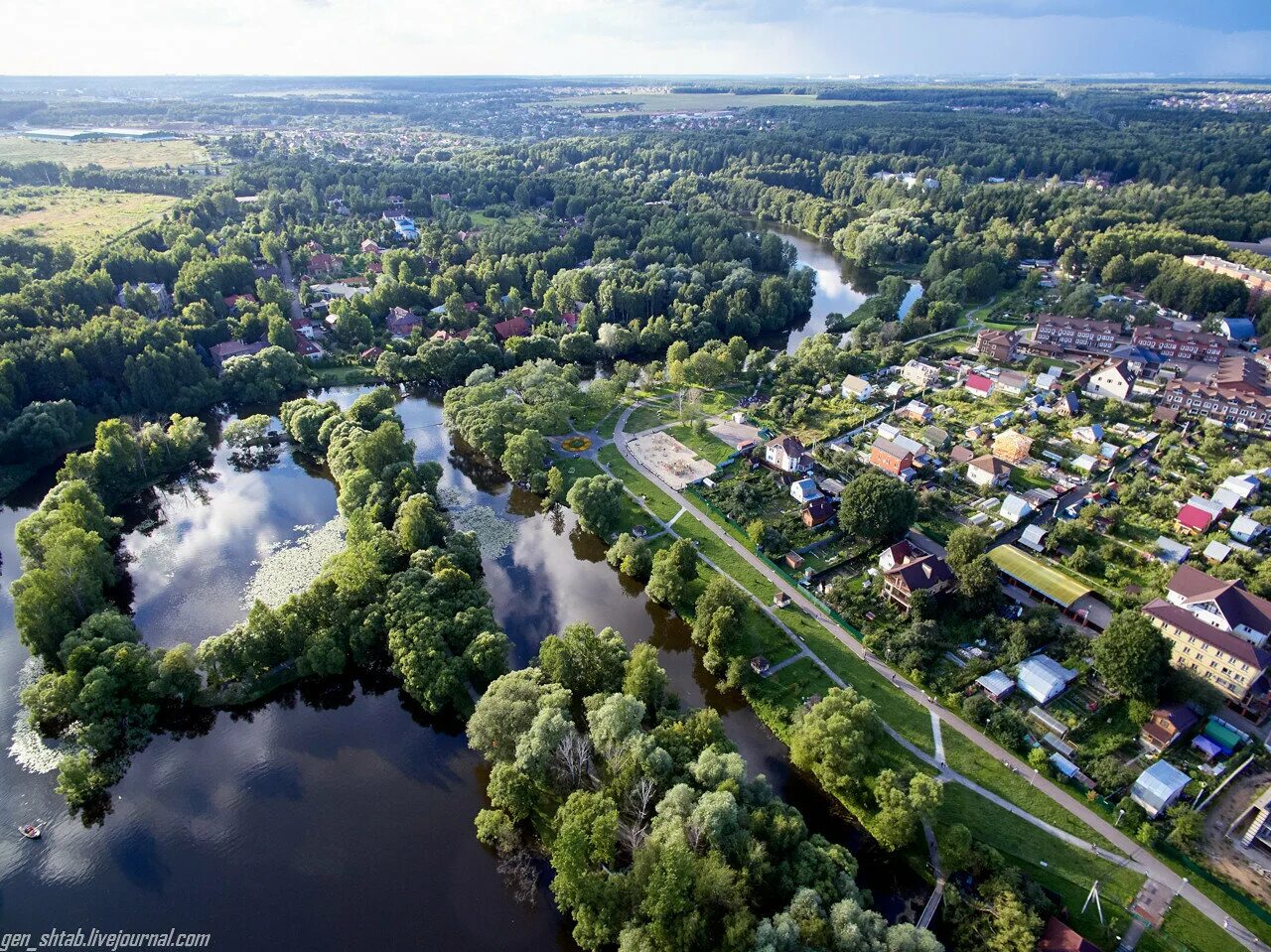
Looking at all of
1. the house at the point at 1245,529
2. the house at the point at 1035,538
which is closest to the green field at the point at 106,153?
the house at the point at 1035,538

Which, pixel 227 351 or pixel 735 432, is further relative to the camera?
pixel 227 351

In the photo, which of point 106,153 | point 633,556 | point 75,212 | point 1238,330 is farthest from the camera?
point 106,153

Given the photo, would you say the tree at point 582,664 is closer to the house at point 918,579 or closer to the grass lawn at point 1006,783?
the grass lawn at point 1006,783

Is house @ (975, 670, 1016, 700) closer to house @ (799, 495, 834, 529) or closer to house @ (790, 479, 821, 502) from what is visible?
house @ (799, 495, 834, 529)

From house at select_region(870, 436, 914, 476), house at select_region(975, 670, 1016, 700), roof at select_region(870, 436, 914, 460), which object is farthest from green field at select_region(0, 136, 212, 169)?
house at select_region(975, 670, 1016, 700)

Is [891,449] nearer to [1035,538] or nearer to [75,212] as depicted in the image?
[1035,538]

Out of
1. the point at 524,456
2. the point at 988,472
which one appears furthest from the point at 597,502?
the point at 988,472
